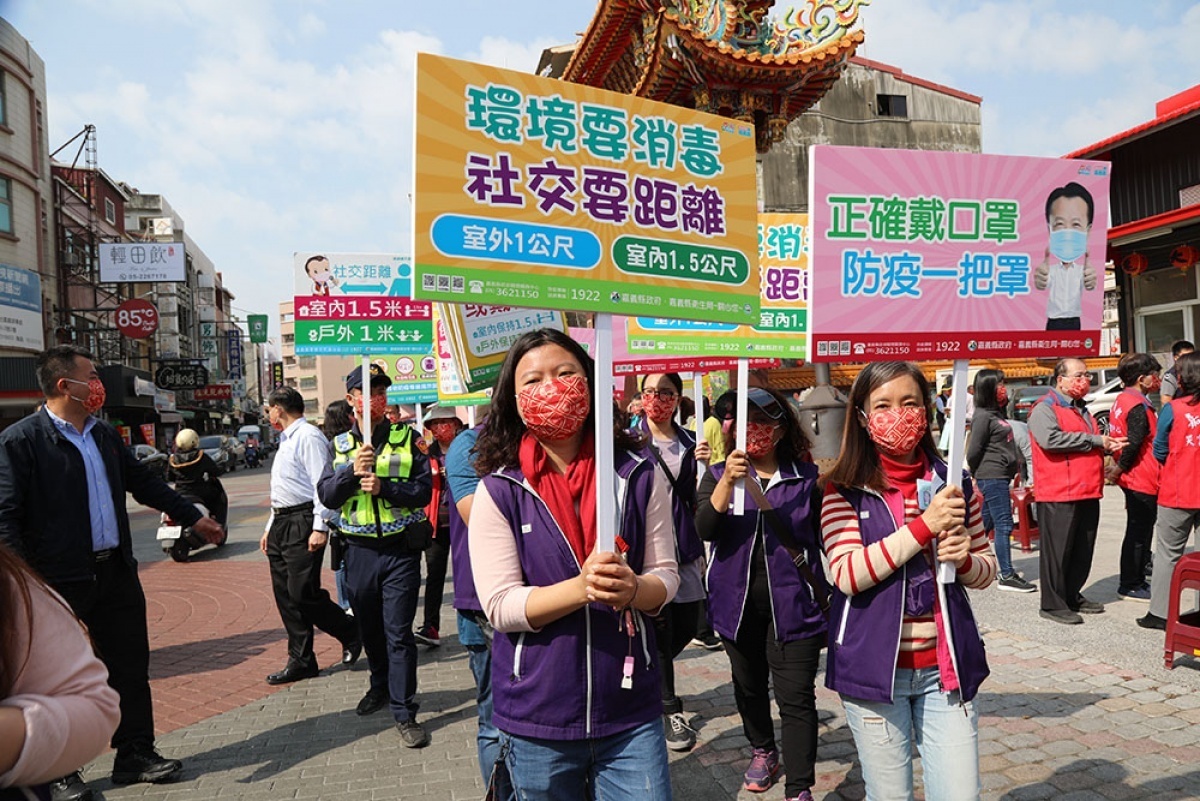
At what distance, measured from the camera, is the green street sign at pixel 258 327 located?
55.9 meters

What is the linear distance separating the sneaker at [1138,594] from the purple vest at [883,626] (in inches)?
214

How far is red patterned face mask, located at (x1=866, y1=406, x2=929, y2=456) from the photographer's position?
274cm

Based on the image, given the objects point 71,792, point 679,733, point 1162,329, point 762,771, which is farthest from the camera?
point 1162,329

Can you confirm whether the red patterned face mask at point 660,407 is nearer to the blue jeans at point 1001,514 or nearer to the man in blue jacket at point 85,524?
the man in blue jacket at point 85,524

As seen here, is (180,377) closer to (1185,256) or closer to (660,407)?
(1185,256)

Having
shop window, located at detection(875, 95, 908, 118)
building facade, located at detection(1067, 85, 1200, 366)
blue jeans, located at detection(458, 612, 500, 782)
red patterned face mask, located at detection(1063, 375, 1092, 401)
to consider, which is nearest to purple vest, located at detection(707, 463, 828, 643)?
blue jeans, located at detection(458, 612, 500, 782)

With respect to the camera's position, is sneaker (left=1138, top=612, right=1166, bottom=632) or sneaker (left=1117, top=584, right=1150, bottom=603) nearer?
sneaker (left=1138, top=612, right=1166, bottom=632)

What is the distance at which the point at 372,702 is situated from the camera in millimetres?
5336

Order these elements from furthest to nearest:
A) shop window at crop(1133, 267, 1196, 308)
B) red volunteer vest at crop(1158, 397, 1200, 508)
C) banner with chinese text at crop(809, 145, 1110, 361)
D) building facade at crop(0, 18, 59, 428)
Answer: building facade at crop(0, 18, 59, 428), shop window at crop(1133, 267, 1196, 308), red volunteer vest at crop(1158, 397, 1200, 508), banner with chinese text at crop(809, 145, 1110, 361)

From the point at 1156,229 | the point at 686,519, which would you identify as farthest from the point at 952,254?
the point at 1156,229

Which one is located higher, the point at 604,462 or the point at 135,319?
the point at 135,319

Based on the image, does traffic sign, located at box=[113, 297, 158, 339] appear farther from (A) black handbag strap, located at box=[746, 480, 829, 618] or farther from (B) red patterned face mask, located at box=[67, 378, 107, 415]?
(A) black handbag strap, located at box=[746, 480, 829, 618]

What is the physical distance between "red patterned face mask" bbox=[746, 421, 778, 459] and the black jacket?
3.32 meters

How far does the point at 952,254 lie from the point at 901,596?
4.05ft
